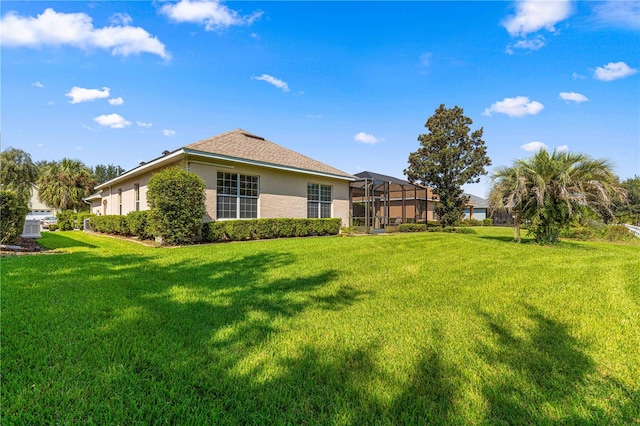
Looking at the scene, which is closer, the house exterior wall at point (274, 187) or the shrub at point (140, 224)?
the shrub at point (140, 224)

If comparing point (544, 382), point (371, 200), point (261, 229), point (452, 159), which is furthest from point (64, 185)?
point (544, 382)

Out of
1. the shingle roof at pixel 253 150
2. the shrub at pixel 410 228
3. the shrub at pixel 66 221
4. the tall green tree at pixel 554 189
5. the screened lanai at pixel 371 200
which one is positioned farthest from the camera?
the shrub at pixel 66 221

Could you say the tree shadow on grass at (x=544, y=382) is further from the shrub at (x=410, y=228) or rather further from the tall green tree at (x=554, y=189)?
the shrub at (x=410, y=228)

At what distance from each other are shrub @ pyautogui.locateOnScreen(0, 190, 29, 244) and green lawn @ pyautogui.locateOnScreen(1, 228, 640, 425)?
459 cm

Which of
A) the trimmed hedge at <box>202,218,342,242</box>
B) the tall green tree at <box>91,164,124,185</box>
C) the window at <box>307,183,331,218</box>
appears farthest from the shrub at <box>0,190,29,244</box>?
the tall green tree at <box>91,164,124,185</box>

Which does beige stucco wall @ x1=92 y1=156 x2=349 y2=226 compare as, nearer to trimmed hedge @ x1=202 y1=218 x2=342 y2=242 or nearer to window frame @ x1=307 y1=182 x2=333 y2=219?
window frame @ x1=307 y1=182 x2=333 y2=219

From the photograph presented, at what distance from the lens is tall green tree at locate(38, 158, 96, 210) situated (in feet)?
106

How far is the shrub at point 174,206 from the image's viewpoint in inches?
362

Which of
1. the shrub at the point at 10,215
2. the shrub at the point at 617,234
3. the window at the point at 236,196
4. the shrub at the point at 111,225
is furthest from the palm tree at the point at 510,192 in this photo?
the shrub at the point at 111,225

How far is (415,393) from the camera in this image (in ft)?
6.53

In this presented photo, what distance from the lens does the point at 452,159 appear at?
21797 mm

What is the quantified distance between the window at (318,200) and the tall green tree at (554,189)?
8470mm

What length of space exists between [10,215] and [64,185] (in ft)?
106

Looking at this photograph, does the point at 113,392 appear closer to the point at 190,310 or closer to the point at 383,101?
the point at 190,310
